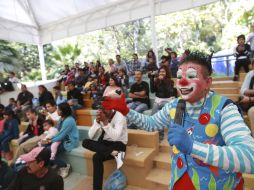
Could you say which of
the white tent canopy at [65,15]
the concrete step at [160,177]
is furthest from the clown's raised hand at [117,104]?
the white tent canopy at [65,15]

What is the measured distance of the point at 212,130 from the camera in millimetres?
966

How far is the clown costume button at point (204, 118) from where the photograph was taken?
0.99 m

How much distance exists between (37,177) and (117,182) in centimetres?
101

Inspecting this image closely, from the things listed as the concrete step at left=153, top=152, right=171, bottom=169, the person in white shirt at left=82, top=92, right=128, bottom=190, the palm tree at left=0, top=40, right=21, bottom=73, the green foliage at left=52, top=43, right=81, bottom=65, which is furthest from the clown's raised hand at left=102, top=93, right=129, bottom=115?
the palm tree at left=0, top=40, right=21, bottom=73

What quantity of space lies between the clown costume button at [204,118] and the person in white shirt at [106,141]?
167cm

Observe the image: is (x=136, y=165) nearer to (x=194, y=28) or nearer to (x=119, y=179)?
(x=119, y=179)

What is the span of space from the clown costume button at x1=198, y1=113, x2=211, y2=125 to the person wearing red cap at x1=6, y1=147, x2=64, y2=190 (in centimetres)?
144

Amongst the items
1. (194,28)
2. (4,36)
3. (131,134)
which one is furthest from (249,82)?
(194,28)

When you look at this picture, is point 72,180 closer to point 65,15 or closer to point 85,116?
point 85,116

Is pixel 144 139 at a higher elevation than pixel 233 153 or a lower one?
lower

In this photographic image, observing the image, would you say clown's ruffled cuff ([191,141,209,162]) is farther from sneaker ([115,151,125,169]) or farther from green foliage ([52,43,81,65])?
green foliage ([52,43,81,65])

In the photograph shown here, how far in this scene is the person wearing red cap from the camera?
1932 mm

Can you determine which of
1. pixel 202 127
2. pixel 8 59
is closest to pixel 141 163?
pixel 202 127

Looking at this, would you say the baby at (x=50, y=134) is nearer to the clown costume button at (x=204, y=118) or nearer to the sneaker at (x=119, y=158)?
the sneaker at (x=119, y=158)
